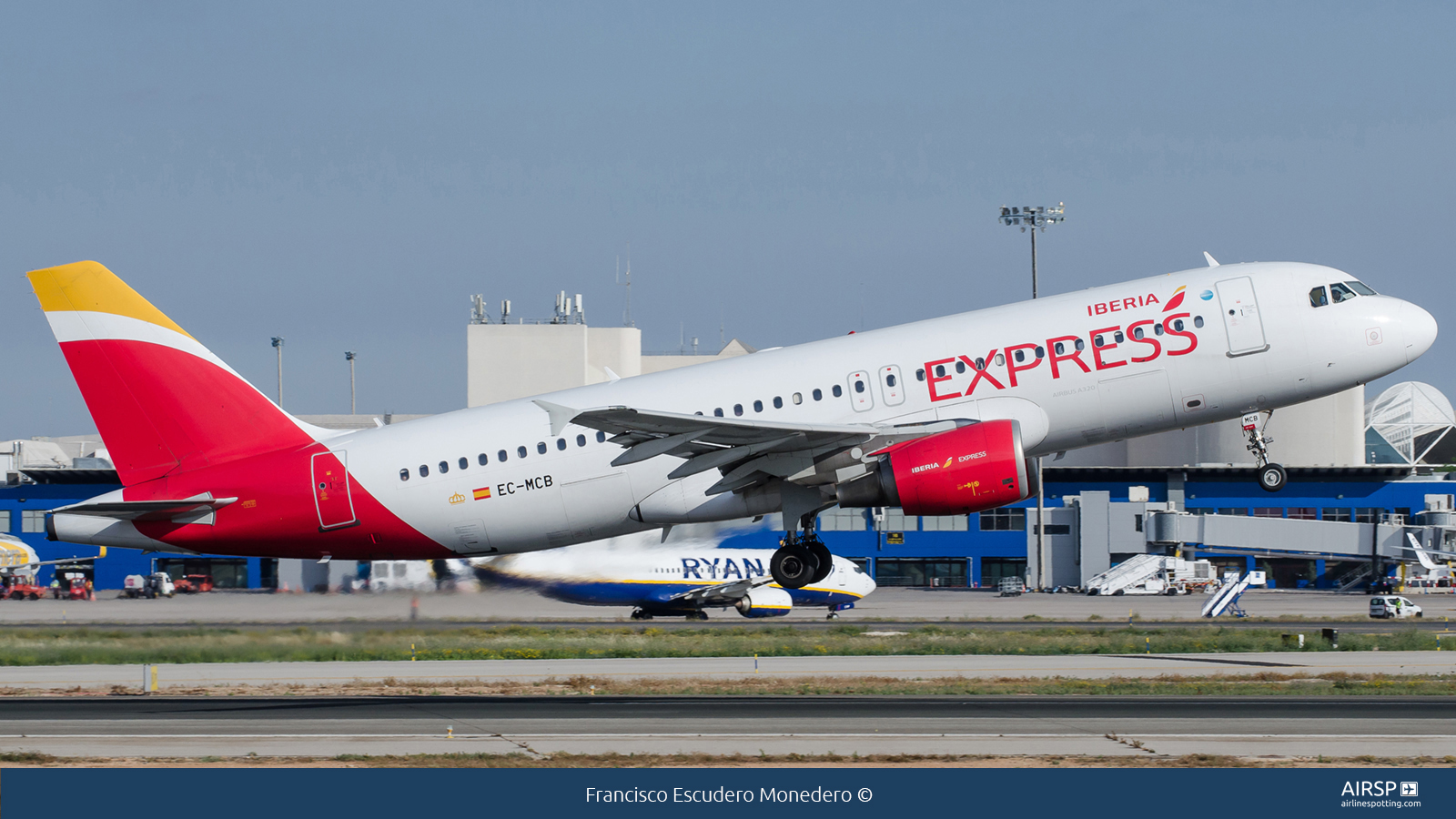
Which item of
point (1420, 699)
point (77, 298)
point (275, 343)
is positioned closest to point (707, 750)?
point (1420, 699)

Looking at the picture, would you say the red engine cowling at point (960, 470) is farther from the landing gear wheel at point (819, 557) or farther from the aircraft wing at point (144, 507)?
the aircraft wing at point (144, 507)

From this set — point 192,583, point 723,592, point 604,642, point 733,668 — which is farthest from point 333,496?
point 723,592

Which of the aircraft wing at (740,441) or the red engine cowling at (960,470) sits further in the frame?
the red engine cowling at (960,470)

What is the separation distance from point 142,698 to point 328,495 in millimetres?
6661

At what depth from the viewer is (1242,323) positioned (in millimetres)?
25859

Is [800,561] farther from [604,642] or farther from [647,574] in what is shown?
[647,574]

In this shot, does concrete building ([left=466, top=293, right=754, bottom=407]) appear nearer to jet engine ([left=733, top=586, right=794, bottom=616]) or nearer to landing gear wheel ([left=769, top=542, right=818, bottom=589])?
jet engine ([left=733, top=586, right=794, bottom=616])

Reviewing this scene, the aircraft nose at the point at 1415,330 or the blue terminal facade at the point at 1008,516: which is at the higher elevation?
the aircraft nose at the point at 1415,330

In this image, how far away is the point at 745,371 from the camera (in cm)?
2719

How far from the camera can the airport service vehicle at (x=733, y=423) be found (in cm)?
2580

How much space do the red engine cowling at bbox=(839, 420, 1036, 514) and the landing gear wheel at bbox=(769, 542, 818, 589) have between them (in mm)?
2588

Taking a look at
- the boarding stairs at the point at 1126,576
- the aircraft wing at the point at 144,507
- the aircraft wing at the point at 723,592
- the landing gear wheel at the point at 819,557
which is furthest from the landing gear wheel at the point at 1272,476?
the boarding stairs at the point at 1126,576

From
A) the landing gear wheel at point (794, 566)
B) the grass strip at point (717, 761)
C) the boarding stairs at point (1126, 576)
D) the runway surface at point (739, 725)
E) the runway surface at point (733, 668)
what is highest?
the landing gear wheel at point (794, 566)

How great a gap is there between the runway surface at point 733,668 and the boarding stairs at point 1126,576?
38447 mm
